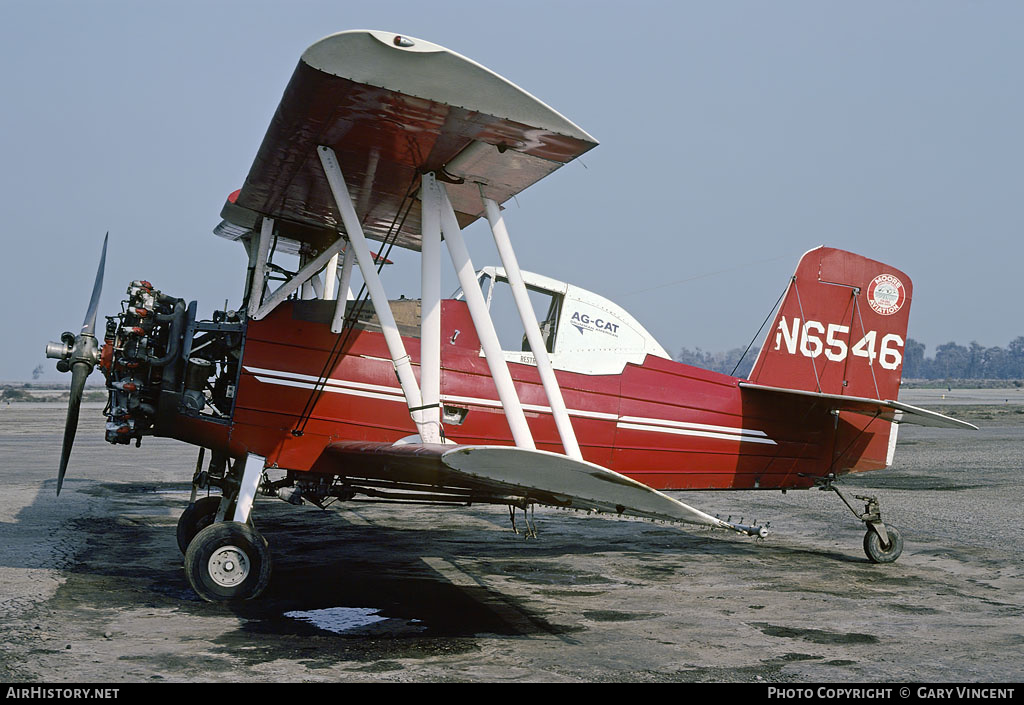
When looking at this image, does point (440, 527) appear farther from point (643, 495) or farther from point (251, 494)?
point (643, 495)

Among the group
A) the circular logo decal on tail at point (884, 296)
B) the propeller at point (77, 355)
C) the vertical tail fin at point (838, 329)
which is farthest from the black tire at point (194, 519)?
the circular logo decal on tail at point (884, 296)

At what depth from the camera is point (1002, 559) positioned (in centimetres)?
830

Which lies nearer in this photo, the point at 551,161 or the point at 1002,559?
the point at 551,161

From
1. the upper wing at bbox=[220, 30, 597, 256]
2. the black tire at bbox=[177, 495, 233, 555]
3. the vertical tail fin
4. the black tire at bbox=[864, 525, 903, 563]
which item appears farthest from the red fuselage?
the black tire at bbox=[177, 495, 233, 555]

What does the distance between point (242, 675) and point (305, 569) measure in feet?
10.2

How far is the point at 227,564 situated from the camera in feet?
20.6

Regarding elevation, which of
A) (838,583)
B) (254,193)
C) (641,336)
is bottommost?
(838,583)

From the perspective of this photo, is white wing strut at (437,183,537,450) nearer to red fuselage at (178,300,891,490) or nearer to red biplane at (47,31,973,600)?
red biplane at (47,31,973,600)

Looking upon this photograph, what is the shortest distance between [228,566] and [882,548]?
19.5ft

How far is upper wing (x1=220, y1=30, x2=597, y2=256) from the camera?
5.07 meters

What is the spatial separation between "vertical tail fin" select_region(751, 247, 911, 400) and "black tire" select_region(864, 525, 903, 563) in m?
1.44

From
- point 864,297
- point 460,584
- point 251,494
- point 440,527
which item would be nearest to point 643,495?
point 460,584

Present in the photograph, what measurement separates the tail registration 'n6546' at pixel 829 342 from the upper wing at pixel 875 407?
1.44 feet

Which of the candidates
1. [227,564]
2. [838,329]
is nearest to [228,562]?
[227,564]
